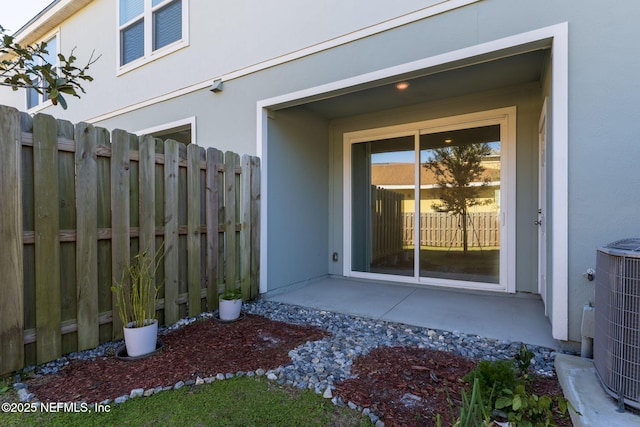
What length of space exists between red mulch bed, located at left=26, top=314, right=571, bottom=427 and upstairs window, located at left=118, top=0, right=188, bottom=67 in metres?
5.13

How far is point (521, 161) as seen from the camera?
457cm

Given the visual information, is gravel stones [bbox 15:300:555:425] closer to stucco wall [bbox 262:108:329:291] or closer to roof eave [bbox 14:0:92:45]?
stucco wall [bbox 262:108:329:291]

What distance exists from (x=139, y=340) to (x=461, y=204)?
14.5 ft

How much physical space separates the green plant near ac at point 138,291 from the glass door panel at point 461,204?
149 inches

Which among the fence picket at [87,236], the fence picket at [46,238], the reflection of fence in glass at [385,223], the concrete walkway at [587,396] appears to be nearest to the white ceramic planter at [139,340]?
the fence picket at [87,236]

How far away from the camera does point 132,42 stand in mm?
6770

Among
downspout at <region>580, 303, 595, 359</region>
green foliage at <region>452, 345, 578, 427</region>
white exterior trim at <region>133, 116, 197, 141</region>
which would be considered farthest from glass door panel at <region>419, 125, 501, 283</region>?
white exterior trim at <region>133, 116, 197, 141</region>

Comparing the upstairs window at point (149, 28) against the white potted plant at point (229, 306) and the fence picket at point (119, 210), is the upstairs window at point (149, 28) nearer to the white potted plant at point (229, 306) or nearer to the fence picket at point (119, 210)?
the fence picket at point (119, 210)

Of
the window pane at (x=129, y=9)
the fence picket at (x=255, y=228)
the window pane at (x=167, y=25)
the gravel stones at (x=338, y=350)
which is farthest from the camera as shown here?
the window pane at (x=129, y=9)

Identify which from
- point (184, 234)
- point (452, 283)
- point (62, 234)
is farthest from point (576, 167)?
point (62, 234)

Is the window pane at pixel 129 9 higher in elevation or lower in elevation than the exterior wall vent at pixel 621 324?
higher

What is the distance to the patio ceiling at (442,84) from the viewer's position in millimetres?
3746

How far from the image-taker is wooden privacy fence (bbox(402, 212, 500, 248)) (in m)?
4.84

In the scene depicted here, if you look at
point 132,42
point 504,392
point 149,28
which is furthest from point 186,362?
point 132,42
